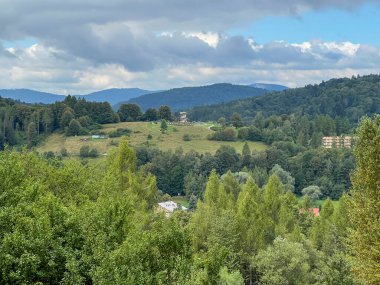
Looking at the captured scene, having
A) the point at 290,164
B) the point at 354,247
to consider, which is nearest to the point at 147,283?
the point at 354,247

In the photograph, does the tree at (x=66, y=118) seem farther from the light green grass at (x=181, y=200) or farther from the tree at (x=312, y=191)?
the tree at (x=312, y=191)

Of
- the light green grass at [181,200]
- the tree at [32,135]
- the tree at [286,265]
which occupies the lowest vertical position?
the light green grass at [181,200]

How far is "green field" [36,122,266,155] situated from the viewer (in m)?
168

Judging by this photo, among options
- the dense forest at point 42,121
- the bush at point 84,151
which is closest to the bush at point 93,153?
the bush at point 84,151

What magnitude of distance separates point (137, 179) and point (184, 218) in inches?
1136

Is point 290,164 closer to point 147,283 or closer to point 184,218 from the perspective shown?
point 184,218

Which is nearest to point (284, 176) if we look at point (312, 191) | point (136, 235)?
point (312, 191)

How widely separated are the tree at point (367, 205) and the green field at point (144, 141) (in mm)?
135553

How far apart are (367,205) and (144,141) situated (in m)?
150

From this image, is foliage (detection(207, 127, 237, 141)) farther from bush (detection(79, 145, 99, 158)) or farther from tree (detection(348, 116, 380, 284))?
tree (detection(348, 116, 380, 284))

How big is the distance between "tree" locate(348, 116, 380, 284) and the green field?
445ft

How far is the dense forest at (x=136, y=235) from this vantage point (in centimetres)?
1767

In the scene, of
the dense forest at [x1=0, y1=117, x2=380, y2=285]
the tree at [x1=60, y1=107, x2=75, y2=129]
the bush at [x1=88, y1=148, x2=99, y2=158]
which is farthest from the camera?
the tree at [x1=60, y1=107, x2=75, y2=129]

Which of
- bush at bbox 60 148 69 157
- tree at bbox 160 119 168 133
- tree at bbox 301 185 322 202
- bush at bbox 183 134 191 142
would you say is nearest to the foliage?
bush at bbox 183 134 191 142
